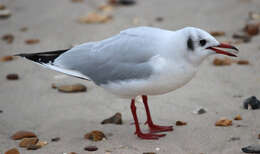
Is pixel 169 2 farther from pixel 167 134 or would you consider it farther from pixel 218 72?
pixel 167 134

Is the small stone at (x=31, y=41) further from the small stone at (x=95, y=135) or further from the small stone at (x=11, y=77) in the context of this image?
the small stone at (x=95, y=135)

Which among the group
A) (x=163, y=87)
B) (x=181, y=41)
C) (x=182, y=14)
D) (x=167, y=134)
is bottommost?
(x=167, y=134)

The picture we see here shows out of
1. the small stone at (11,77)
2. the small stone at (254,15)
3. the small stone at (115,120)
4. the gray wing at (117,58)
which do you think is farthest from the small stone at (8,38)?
the small stone at (254,15)

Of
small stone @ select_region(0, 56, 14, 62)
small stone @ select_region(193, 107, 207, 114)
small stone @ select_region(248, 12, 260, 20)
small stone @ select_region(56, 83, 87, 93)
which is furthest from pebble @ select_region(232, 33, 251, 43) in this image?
small stone @ select_region(0, 56, 14, 62)

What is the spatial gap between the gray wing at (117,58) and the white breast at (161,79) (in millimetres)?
56

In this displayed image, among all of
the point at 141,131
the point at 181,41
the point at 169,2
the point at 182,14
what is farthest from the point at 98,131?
the point at 169,2

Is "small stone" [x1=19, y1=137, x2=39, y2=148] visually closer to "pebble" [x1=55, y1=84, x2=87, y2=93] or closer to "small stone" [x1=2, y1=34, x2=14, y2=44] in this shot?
"pebble" [x1=55, y1=84, x2=87, y2=93]

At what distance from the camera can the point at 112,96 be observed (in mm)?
5387

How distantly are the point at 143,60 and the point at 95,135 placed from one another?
89cm

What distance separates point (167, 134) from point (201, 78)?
1519mm

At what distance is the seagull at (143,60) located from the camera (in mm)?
3893

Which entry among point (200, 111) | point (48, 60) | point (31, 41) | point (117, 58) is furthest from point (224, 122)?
point (31, 41)

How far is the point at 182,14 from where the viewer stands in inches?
308

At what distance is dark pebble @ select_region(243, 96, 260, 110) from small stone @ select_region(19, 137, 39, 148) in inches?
85.7
